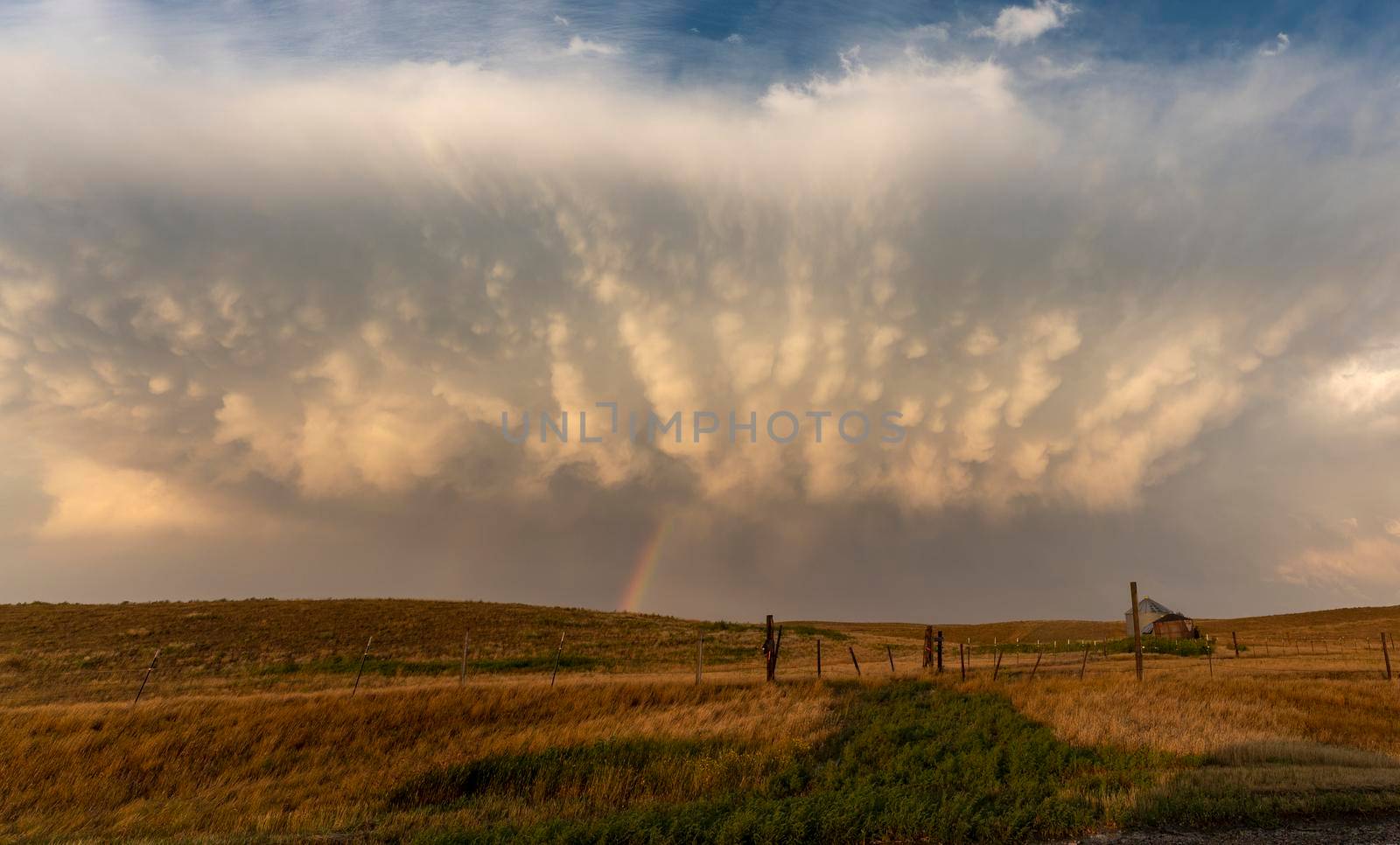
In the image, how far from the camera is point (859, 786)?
1619 centimetres

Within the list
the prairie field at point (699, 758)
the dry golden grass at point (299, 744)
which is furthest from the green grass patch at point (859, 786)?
the dry golden grass at point (299, 744)

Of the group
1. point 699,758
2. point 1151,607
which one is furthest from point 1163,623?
point 699,758

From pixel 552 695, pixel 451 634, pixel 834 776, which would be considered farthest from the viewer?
pixel 451 634

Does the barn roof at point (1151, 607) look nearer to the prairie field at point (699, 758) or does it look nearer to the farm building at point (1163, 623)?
the farm building at point (1163, 623)

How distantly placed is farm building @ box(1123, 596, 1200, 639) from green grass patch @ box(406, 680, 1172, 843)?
2858 inches

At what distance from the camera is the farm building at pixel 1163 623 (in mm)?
83438

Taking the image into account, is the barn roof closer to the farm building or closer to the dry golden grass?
the farm building

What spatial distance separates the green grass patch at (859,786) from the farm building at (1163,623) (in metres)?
72.6

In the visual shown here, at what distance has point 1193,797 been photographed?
45.0ft

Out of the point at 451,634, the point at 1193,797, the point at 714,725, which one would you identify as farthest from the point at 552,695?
the point at 451,634

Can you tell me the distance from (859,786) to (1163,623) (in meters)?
86.3

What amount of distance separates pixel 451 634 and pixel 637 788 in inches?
1917

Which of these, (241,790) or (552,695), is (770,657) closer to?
(552,695)

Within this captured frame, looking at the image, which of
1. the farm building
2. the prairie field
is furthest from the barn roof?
the prairie field
